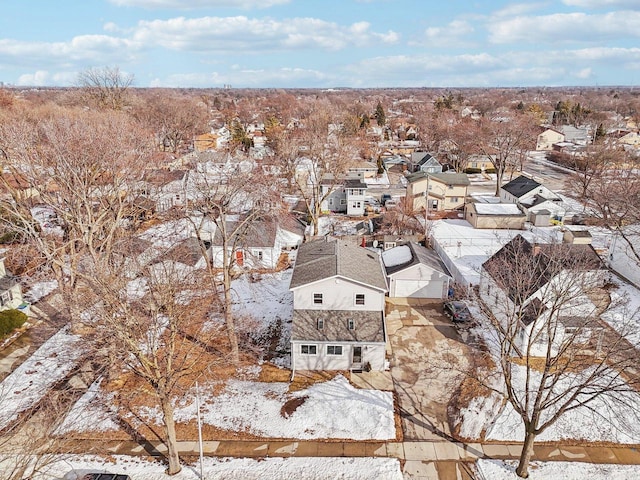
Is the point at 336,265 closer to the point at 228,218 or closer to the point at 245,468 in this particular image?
the point at 245,468

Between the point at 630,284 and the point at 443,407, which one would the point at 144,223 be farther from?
the point at 630,284

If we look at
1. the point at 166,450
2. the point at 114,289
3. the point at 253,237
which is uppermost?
the point at 114,289

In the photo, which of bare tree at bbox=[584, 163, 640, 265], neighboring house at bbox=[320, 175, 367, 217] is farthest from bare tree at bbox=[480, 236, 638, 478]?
neighboring house at bbox=[320, 175, 367, 217]

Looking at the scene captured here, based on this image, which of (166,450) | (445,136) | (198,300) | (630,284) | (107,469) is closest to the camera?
(107,469)

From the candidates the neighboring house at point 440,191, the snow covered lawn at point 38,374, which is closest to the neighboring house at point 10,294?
the snow covered lawn at point 38,374

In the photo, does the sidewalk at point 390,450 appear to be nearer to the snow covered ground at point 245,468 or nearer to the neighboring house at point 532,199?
the snow covered ground at point 245,468

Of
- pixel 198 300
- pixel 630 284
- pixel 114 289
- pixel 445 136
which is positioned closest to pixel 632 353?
pixel 630 284
